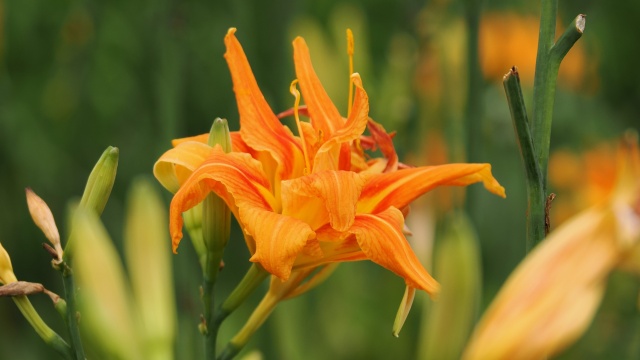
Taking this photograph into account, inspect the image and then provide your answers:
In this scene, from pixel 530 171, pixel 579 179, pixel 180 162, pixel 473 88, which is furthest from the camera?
pixel 579 179

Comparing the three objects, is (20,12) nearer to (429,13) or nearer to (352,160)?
(429,13)

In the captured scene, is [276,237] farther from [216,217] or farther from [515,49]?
[515,49]

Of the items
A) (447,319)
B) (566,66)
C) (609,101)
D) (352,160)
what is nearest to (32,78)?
(566,66)

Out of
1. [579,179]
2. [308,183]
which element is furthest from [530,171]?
[579,179]

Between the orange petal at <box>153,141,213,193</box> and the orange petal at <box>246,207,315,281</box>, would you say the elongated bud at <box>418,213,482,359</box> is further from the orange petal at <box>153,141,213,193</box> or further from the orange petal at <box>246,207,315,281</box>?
the orange petal at <box>153,141,213,193</box>

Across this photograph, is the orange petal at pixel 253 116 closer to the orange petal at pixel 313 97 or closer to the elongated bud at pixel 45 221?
the orange petal at pixel 313 97

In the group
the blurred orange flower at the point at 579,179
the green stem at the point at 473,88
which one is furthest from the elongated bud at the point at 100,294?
the blurred orange flower at the point at 579,179

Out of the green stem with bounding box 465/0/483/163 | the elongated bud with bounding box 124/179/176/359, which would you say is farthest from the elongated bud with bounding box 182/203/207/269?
the green stem with bounding box 465/0/483/163
